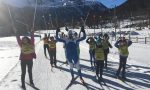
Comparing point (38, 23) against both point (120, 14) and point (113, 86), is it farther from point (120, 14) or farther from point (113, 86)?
point (113, 86)

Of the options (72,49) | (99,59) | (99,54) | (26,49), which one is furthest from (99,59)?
(26,49)

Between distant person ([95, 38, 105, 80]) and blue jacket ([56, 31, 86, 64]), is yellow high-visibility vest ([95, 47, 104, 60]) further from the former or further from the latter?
blue jacket ([56, 31, 86, 64])

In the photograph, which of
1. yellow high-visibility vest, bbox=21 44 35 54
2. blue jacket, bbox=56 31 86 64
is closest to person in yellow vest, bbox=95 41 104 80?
blue jacket, bbox=56 31 86 64

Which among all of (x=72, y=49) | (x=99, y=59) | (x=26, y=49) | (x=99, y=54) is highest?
(x=26, y=49)

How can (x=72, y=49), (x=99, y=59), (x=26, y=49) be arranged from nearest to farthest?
1. (x=26, y=49)
2. (x=99, y=59)
3. (x=72, y=49)

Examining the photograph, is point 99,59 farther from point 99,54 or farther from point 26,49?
point 26,49

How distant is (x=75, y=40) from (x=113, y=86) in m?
2.77

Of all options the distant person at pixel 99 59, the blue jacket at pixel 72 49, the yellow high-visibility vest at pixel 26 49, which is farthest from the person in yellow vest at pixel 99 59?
the yellow high-visibility vest at pixel 26 49

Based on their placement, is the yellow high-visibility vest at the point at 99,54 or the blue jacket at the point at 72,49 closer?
the yellow high-visibility vest at the point at 99,54

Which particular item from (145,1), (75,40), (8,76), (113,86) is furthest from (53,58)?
(145,1)

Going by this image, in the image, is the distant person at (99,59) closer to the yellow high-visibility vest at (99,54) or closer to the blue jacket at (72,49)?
the yellow high-visibility vest at (99,54)

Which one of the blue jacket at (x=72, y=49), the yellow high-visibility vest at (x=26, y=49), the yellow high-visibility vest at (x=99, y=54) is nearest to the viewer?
the yellow high-visibility vest at (x=26, y=49)

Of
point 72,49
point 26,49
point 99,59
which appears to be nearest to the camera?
point 26,49

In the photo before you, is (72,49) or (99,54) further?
(72,49)
